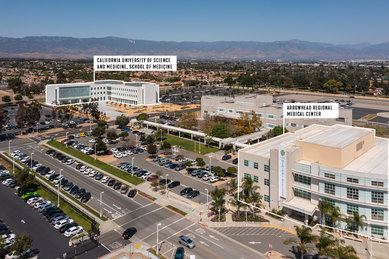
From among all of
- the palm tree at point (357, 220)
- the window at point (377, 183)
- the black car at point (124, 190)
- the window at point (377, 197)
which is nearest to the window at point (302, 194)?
the palm tree at point (357, 220)

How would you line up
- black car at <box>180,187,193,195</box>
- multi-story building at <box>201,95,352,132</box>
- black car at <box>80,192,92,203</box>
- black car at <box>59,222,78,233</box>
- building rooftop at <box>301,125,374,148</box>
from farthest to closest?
1. multi-story building at <box>201,95,352,132</box>
2. black car at <box>180,187,193,195</box>
3. black car at <box>80,192,92,203</box>
4. building rooftop at <box>301,125,374,148</box>
5. black car at <box>59,222,78,233</box>

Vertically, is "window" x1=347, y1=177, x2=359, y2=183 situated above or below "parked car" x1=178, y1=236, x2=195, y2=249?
above

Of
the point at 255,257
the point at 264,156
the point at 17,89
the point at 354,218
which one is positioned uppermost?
the point at 17,89

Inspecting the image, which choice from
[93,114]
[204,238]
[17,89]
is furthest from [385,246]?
[17,89]

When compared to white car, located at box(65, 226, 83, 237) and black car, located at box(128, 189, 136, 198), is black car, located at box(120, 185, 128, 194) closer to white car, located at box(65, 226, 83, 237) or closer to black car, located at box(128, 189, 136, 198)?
black car, located at box(128, 189, 136, 198)

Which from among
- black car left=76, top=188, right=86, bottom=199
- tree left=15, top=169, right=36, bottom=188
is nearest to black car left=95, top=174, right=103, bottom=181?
black car left=76, top=188, right=86, bottom=199

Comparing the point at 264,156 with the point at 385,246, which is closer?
Result: the point at 385,246

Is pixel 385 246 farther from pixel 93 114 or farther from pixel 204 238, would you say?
pixel 93 114

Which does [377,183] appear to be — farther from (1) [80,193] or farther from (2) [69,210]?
(1) [80,193]
